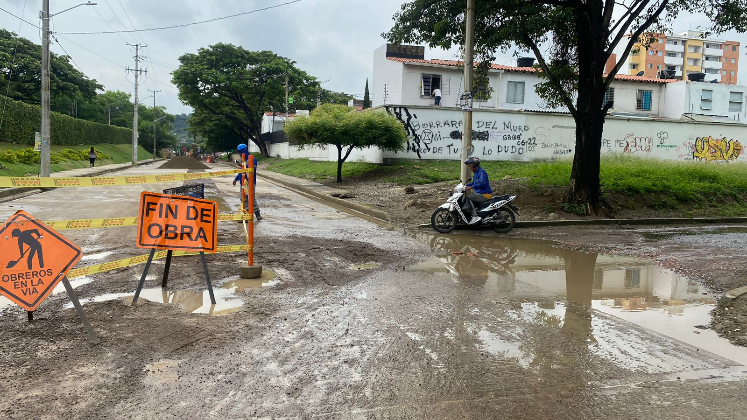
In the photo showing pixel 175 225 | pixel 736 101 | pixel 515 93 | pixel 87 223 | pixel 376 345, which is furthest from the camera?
A: pixel 736 101

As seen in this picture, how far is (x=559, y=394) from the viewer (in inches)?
150

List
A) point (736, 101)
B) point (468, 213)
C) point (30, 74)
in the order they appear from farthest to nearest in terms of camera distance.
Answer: point (30, 74) → point (736, 101) → point (468, 213)

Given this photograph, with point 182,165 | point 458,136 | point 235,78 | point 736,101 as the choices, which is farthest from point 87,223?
point 182,165

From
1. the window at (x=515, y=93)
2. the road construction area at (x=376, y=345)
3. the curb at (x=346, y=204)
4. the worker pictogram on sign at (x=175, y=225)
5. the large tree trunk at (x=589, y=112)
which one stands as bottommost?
the road construction area at (x=376, y=345)

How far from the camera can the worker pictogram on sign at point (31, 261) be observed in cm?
469

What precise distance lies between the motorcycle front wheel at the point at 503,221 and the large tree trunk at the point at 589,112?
301 cm

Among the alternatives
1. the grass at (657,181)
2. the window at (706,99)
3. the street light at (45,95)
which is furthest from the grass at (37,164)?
the window at (706,99)

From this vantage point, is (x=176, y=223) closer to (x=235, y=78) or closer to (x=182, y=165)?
(x=235, y=78)

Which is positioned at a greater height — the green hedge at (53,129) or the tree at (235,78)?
the tree at (235,78)

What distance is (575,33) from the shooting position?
48.7 feet

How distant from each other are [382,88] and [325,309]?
3336 centimetres

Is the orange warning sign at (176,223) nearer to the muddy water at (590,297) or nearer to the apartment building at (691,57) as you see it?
the muddy water at (590,297)

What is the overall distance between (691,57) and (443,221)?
112401 millimetres

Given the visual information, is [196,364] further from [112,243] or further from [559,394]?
[112,243]
